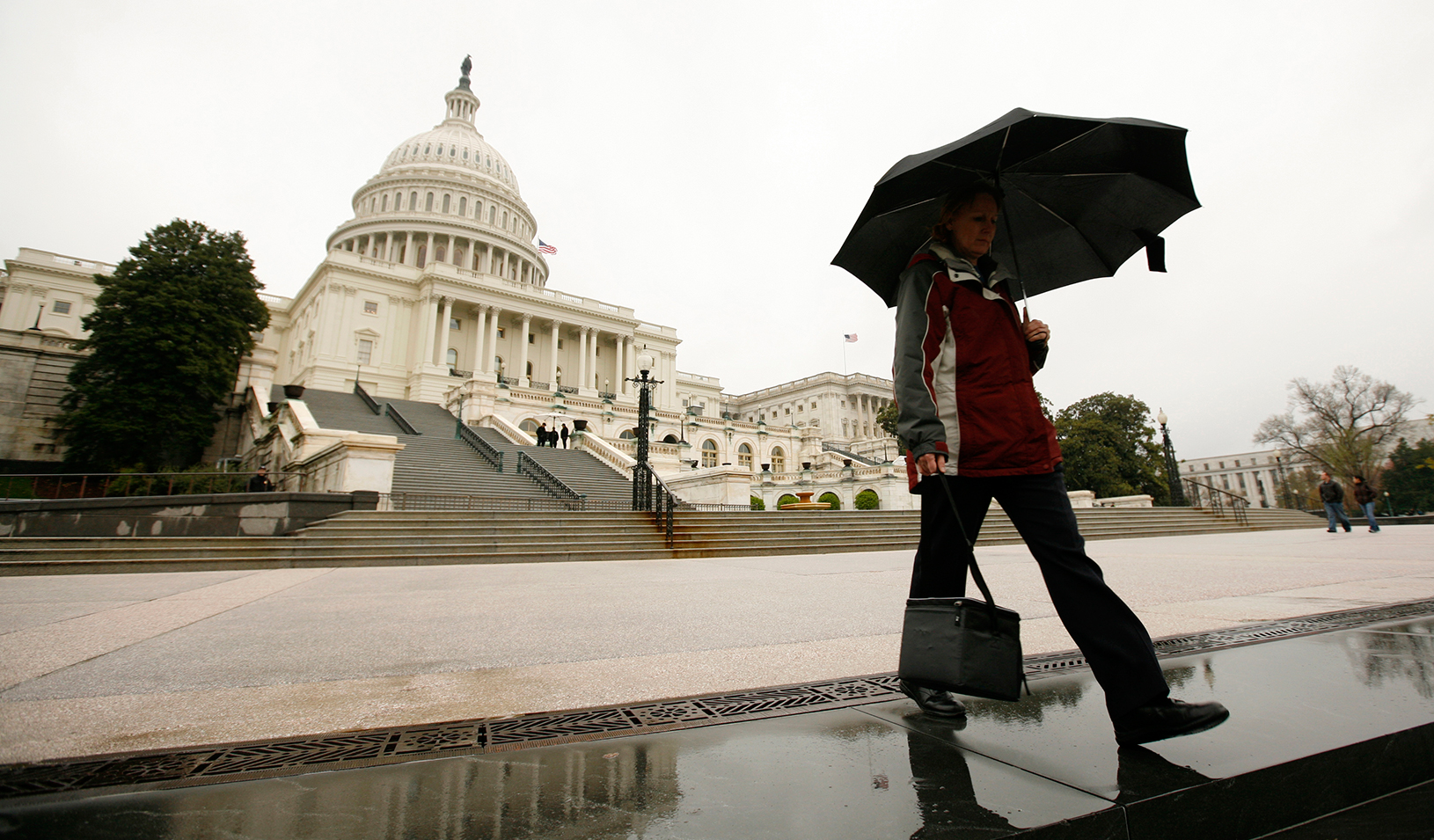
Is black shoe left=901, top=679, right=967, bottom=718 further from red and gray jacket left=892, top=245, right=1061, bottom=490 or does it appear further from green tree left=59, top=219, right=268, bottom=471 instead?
green tree left=59, top=219, right=268, bottom=471

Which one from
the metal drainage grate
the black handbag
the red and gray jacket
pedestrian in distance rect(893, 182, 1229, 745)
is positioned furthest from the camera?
the red and gray jacket

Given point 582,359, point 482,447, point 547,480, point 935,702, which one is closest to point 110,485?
point 482,447

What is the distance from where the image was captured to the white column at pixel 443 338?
50875mm

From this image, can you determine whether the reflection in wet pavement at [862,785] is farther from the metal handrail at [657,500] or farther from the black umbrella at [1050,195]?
the metal handrail at [657,500]

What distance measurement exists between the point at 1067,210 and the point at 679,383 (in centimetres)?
7072

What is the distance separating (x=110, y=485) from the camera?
17469 mm

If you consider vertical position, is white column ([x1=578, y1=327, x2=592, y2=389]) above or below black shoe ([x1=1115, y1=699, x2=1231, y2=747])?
above

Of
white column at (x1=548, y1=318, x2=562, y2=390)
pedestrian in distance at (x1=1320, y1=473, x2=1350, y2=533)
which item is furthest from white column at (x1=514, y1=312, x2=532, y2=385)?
pedestrian in distance at (x1=1320, y1=473, x2=1350, y2=533)

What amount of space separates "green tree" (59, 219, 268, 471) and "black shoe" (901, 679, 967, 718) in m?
33.7

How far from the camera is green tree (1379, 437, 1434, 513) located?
4541cm

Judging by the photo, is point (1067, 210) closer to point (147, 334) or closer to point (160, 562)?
point (160, 562)

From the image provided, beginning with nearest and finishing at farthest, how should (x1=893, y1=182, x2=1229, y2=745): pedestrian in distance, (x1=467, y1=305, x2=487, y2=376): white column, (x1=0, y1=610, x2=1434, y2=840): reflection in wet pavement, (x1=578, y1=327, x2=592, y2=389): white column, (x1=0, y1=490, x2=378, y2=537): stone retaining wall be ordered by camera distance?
(x1=0, y1=610, x2=1434, y2=840): reflection in wet pavement
(x1=893, y1=182, x2=1229, y2=745): pedestrian in distance
(x1=0, y1=490, x2=378, y2=537): stone retaining wall
(x1=467, y1=305, x2=487, y2=376): white column
(x1=578, y1=327, x2=592, y2=389): white column

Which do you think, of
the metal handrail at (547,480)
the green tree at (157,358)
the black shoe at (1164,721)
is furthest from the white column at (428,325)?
the black shoe at (1164,721)

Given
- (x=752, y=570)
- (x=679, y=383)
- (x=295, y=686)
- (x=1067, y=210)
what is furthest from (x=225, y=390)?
(x=679, y=383)
